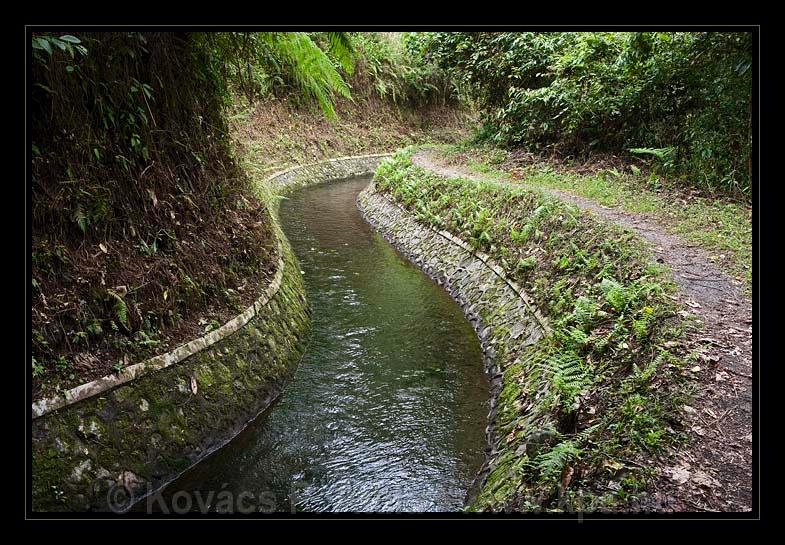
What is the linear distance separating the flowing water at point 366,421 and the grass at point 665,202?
130 inches

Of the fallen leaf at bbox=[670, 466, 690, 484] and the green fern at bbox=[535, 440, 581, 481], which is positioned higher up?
the fallen leaf at bbox=[670, 466, 690, 484]

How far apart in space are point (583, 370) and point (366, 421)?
7.72ft

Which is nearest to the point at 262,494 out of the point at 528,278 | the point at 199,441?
the point at 199,441

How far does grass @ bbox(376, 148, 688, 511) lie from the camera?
4.38 metres

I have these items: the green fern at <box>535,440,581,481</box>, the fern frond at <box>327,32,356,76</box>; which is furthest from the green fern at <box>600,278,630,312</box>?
the fern frond at <box>327,32,356,76</box>

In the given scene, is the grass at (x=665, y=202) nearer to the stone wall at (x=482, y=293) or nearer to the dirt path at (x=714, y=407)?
the dirt path at (x=714, y=407)

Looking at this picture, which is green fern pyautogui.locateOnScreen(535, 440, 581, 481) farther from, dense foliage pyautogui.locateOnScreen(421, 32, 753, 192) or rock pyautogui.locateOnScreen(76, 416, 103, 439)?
dense foliage pyautogui.locateOnScreen(421, 32, 753, 192)

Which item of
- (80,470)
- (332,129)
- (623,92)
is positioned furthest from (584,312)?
(332,129)

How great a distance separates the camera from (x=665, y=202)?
32.3ft

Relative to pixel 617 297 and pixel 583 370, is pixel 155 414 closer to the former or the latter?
pixel 583 370

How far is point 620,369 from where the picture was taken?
18.3ft

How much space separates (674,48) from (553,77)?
19.5 feet

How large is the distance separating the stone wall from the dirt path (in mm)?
1566

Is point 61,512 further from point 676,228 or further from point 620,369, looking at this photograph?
point 676,228
